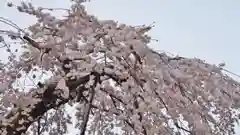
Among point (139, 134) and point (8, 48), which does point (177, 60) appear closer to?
point (139, 134)

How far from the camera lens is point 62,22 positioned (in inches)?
125

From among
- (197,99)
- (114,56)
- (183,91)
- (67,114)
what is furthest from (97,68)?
(67,114)

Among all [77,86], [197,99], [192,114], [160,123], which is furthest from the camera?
[77,86]

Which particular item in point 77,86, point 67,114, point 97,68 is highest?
point 97,68

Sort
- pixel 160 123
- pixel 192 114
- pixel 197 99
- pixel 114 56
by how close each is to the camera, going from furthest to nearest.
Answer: pixel 160 123 < pixel 197 99 < pixel 192 114 < pixel 114 56

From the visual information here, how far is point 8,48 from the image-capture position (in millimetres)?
3227

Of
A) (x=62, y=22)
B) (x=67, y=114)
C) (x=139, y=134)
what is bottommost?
(x=67, y=114)

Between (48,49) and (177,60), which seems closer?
(177,60)

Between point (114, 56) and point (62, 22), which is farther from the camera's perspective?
point (62, 22)

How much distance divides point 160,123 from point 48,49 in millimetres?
1373

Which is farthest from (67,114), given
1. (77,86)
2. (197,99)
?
(197,99)

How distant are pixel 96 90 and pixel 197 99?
95cm

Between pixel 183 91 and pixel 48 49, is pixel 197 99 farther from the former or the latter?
pixel 48 49

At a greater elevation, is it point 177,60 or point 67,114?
point 177,60
